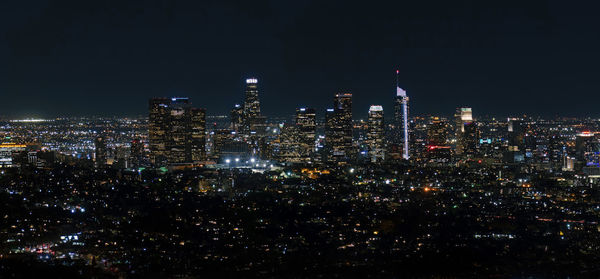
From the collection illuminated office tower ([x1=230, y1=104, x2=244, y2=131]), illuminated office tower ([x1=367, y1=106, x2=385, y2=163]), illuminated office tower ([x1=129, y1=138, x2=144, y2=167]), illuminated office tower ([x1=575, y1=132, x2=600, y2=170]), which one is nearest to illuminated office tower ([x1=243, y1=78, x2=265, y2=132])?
illuminated office tower ([x1=230, y1=104, x2=244, y2=131])

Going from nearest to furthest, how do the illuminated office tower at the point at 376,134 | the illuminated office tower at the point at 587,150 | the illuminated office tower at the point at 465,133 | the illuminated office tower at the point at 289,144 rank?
the illuminated office tower at the point at 587,150
the illuminated office tower at the point at 289,144
the illuminated office tower at the point at 465,133
the illuminated office tower at the point at 376,134

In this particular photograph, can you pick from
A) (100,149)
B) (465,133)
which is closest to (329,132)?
(465,133)

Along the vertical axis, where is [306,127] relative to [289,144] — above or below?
above

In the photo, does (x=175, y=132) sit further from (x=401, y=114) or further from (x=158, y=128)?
(x=401, y=114)

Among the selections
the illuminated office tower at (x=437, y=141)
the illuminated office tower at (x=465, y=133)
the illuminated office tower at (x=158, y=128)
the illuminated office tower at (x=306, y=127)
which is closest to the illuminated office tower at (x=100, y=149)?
the illuminated office tower at (x=158, y=128)

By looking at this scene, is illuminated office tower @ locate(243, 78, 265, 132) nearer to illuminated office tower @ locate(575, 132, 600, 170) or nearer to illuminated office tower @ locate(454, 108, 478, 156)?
illuminated office tower @ locate(454, 108, 478, 156)

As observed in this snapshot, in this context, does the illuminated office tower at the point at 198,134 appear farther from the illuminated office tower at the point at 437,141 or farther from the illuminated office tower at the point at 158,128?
the illuminated office tower at the point at 437,141
